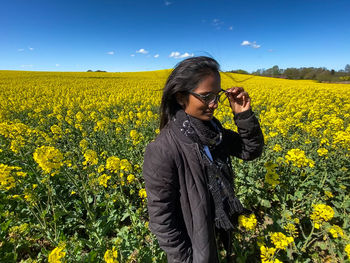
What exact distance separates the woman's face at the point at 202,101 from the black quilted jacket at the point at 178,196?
0.21 meters

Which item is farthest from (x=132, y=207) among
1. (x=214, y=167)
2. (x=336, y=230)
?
(x=336, y=230)

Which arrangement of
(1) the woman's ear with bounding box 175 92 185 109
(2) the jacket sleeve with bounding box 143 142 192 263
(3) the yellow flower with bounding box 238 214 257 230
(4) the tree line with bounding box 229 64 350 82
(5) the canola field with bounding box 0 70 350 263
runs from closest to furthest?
(2) the jacket sleeve with bounding box 143 142 192 263, (1) the woman's ear with bounding box 175 92 185 109, (3) the yellow flower with bounding box 238 214 257 230, (5) the canola field with bounding box 0 70 350 263, (4) the tree line with bounding box 229 64 350 82

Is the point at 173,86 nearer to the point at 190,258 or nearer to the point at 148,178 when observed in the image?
the point at 148,178

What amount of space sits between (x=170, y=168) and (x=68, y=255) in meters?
1.70

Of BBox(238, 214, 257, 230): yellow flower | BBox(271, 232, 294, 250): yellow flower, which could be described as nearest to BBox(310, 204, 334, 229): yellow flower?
BBox(271, 232, 294, 250): yellow flower

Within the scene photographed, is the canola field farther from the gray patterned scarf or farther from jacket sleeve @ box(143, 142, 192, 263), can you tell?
jacket sleeve @ box(143, 142, 192, 263)

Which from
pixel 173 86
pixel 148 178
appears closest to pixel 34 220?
pixel 148 178

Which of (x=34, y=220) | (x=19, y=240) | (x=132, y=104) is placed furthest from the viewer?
(x=132, y=104)

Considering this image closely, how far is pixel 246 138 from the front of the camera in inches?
65.8

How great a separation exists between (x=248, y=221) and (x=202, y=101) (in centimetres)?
126

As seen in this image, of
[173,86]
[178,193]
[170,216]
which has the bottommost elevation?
[170,216]

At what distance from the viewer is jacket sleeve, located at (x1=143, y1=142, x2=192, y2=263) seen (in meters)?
1.33

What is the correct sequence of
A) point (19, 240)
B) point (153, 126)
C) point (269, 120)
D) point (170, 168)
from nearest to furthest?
point (170, 168) → point (19, 240) → point (269, 120) → point (153, 126)

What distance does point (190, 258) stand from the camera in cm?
149
